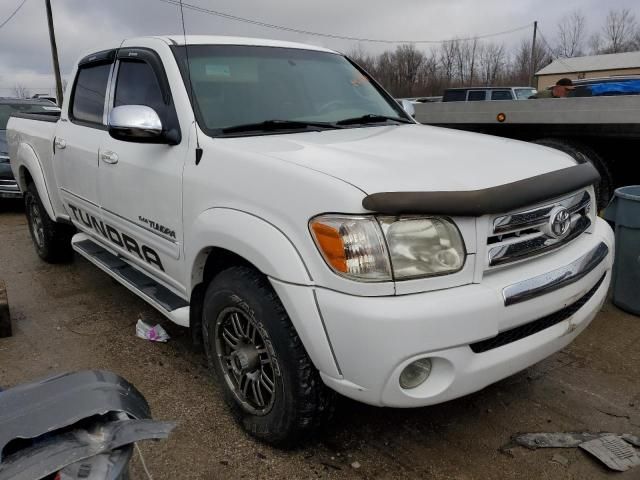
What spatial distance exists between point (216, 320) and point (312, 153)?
3.08 feet

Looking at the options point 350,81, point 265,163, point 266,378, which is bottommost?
point 266,378

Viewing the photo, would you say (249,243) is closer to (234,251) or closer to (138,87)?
(234,251)

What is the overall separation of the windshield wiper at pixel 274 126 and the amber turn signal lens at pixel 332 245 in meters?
1.04

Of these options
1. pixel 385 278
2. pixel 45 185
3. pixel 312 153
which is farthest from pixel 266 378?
pixel 45 185

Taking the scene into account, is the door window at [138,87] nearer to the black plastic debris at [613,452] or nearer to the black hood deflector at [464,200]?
the black hood deflector at [464,200]

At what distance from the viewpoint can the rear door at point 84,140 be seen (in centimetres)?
382

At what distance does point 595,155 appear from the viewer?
5637 millimetres

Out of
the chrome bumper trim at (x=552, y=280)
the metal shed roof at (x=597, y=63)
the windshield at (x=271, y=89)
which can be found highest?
the metal shed roof at (x=597, y=63)

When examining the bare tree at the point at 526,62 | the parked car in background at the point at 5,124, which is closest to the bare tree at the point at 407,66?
the bare tree at the point at 526,62

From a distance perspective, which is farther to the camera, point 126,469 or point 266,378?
point 266,378

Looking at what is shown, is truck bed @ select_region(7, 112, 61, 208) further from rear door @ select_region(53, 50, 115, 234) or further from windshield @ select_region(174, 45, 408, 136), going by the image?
windshield @ select_region(174, 45, 408, 136)

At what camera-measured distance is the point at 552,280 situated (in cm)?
222

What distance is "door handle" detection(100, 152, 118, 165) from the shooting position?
11.1 ft

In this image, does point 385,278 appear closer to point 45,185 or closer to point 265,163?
point 265,163
